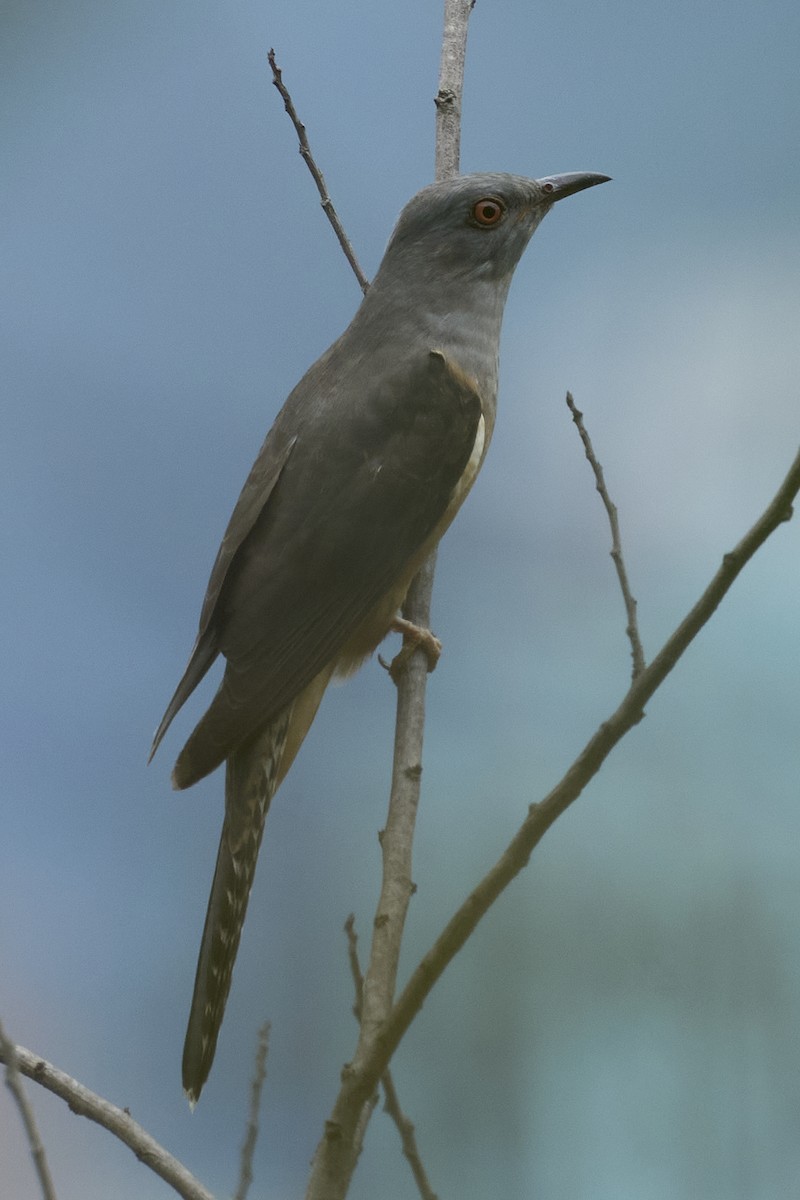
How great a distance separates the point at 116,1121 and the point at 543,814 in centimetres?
77

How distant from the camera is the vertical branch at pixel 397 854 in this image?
1398 millimetres

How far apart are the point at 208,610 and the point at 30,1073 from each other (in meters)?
1.13

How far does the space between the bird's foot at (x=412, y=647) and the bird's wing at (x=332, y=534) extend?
116 millimetres

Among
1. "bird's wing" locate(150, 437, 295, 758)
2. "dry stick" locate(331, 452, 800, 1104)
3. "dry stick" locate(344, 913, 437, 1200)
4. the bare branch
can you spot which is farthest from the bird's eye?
the bare branch

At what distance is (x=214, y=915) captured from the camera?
2.27m

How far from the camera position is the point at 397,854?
1.96 metres

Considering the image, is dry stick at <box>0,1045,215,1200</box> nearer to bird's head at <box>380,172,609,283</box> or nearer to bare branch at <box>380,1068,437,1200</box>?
bare branch at <box>380,1068,437,1200</box>

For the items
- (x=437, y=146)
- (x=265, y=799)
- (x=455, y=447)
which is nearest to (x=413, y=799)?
(x=265, y=799)

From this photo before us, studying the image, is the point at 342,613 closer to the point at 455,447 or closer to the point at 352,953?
the point at 455,447

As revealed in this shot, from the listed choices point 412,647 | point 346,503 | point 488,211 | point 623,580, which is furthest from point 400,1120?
point 488,211

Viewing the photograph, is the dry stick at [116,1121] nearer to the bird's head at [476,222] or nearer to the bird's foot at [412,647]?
the bird's foot at [412,647]

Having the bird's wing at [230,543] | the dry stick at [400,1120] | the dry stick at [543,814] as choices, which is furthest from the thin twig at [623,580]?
the bird's wing at [230,543]

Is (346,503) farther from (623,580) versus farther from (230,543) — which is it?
(623,580)

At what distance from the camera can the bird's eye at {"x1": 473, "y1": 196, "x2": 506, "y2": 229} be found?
2855 mm
